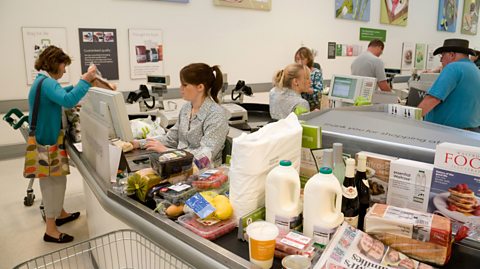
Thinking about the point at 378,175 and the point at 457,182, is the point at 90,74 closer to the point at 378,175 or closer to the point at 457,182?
the point at 378,175

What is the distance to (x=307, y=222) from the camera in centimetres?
123

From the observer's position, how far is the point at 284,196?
1.26 metres

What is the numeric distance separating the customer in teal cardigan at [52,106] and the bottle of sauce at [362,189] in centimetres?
230

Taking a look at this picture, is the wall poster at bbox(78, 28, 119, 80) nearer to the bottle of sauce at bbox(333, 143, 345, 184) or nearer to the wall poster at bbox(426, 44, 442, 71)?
the bottle of sauce at bbox(333, 143, 345, 184)

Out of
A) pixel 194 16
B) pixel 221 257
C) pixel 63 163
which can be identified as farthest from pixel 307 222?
pixel 194 16

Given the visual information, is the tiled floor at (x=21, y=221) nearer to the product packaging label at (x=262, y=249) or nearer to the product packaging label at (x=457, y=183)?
the product packaging label at (x=262, y=249)

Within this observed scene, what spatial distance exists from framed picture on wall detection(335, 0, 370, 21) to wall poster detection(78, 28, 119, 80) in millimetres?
4843

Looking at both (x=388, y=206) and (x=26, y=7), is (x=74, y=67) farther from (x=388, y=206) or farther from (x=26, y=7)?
(x=388, y=206)

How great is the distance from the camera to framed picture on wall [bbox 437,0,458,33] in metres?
11.1

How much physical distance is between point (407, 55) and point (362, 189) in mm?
10217

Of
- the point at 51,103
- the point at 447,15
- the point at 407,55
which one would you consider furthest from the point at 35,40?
the point at 447,15

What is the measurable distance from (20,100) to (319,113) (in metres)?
4.06

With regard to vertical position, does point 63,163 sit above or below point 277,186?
→ below

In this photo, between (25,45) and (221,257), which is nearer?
(221,257)
